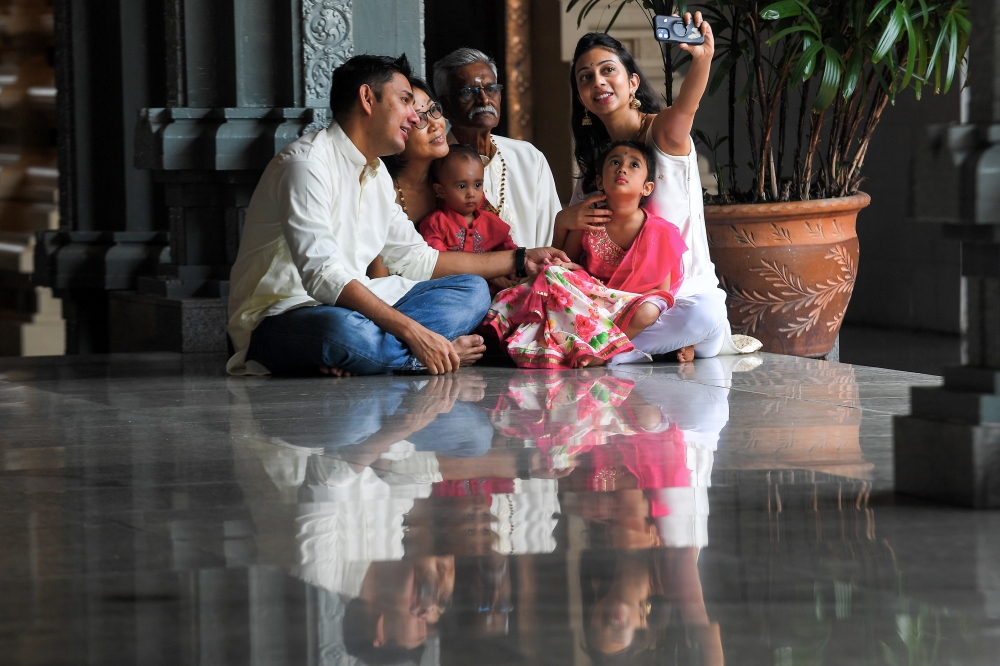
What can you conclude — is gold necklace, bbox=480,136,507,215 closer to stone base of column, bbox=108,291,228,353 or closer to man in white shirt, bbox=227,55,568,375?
man in white shirt, bbox=227,55,568,375

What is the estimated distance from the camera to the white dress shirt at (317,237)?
13.0 ft

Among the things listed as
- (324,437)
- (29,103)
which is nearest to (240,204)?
(324,437)

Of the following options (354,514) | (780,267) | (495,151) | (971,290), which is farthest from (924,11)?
(354,514)

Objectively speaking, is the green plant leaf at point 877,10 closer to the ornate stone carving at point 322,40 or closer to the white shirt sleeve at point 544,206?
the white shirt sleeve at point 544,206

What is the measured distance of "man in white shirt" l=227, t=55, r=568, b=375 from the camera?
397 centimetres

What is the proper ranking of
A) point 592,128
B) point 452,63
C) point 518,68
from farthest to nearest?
1. point 518,68
2. point 452,63
3. point 592,128

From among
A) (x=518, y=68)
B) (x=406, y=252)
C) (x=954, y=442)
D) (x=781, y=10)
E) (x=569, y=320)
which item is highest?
(x=518, y=68)

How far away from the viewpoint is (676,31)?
12.9ft

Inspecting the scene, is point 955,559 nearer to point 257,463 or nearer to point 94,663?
point 94,663

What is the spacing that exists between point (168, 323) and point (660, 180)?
2.04m

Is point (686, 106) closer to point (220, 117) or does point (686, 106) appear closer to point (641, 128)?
point (641, 128)

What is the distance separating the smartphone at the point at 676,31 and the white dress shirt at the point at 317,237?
952 millimetres

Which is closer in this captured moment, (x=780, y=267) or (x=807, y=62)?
(x=807, y=62)

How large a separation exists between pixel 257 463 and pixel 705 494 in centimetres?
90
